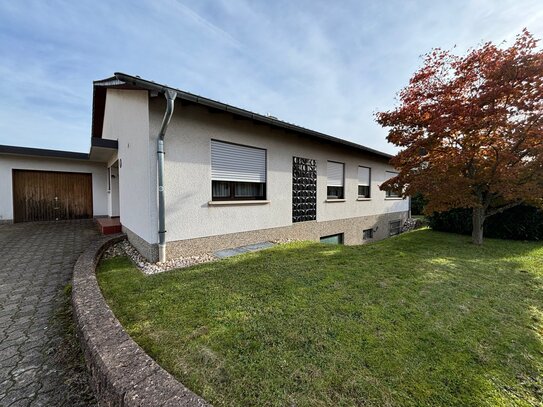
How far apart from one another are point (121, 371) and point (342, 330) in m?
1.96

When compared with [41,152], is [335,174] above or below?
below

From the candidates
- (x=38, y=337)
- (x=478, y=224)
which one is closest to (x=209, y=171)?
(x=38, y=337)

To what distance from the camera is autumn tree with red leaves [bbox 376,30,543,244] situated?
4.98 m

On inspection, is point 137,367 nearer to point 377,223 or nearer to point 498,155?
point 498,155

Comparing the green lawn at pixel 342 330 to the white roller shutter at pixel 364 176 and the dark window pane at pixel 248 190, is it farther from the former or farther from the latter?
the white roller shutter at pixel 364 176

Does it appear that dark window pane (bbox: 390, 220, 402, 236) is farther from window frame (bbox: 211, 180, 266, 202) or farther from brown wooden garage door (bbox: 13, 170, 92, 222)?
brown wooden garage door (bbox: 13, 170, 92, 222)

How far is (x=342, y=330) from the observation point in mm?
2414

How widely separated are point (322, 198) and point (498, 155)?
187 inches

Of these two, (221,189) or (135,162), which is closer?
(135,162)

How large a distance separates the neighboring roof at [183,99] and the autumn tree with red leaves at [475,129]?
227cm

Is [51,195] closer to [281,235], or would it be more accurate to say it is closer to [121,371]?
[281,235]

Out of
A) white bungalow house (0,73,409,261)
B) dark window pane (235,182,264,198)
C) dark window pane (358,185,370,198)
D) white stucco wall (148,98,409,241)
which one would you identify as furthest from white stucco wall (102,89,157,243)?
dark window pane (358,185,370,198)

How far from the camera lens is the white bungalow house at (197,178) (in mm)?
4832

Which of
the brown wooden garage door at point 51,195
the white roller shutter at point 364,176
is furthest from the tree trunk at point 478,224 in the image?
the brown wooden garage door at point 51,195
